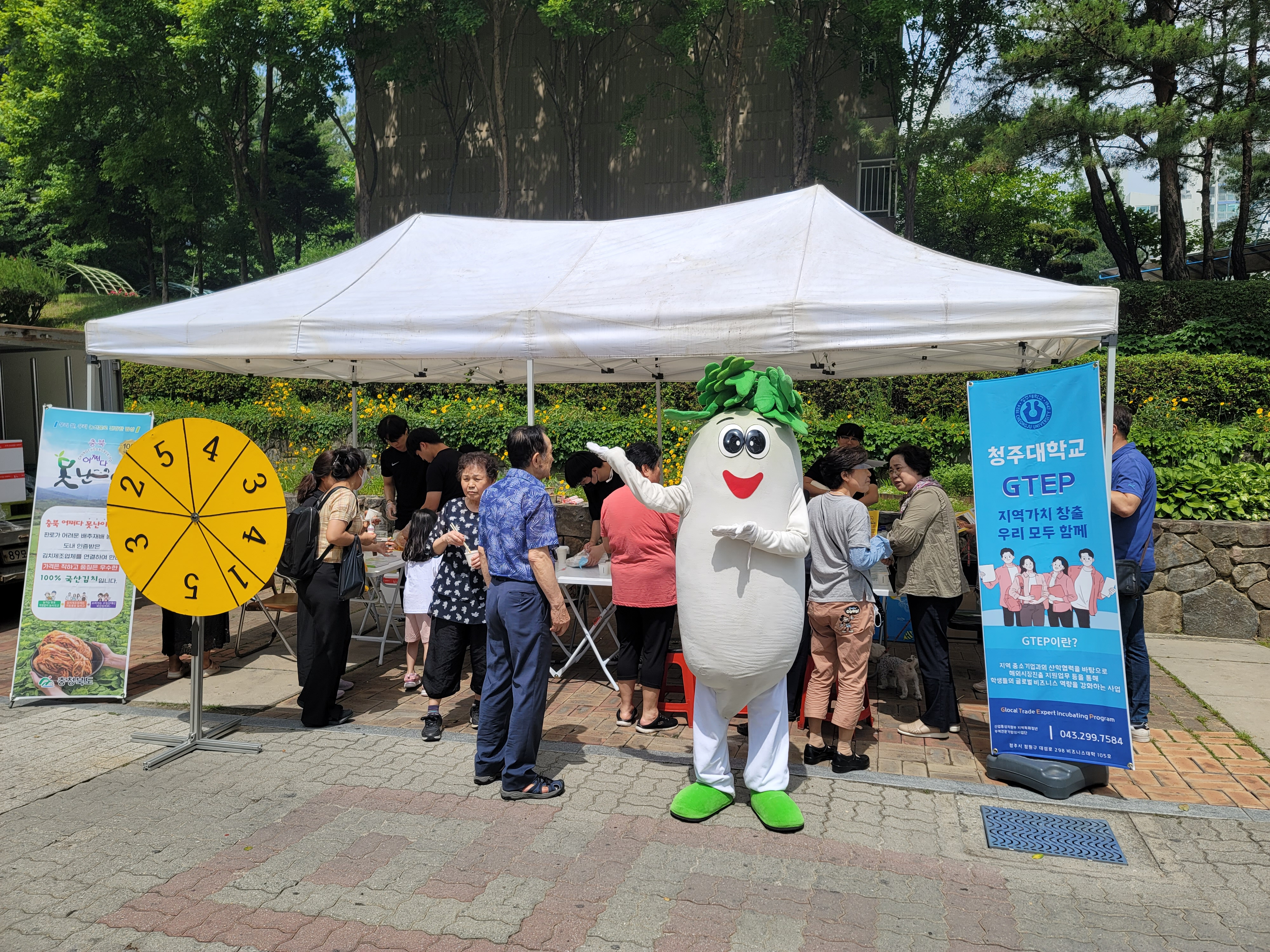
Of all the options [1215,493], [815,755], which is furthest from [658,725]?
[1215,493]

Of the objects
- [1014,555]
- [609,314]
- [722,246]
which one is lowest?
[1014,555]

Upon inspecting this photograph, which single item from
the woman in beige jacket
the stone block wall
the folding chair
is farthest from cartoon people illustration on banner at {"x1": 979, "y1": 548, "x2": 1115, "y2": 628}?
the folding chair

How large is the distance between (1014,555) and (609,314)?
9.00ft

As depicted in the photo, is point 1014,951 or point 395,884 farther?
point 395,884

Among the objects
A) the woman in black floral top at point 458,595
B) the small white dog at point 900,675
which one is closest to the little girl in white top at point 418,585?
the woman in black floral top at point 458,595

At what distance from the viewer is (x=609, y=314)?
5.75 m

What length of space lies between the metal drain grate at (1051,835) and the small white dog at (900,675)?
1690 millimetres

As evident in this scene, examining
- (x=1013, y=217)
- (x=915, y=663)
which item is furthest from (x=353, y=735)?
(x=1013, y=217)

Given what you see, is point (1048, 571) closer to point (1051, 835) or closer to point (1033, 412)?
point (1033, 412)

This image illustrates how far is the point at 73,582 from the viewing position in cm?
612

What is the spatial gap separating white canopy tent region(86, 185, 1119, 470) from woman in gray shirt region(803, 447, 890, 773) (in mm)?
1015

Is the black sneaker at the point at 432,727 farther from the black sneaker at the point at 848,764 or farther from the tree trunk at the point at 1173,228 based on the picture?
the tree trunk at the point at 1173,228

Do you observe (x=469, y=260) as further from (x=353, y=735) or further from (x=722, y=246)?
(x=353, y=735)

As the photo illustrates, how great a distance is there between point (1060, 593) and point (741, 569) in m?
1.69
